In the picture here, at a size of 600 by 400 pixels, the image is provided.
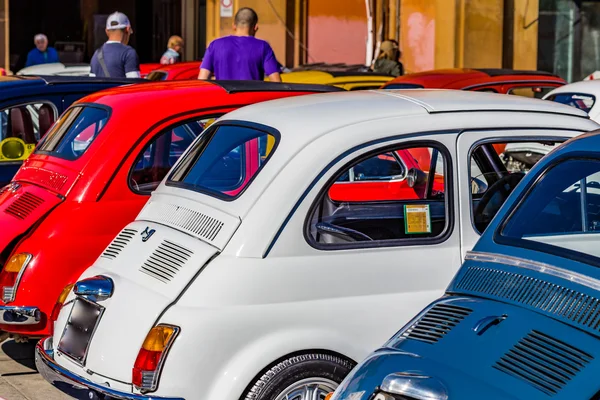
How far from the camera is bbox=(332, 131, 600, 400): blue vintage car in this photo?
3602 millimetres

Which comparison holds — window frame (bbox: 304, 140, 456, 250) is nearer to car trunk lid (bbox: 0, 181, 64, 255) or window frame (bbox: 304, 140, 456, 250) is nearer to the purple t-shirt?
car trunk lid (bbox: 0, 181, 64, 255)

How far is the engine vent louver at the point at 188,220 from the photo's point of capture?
516 cm

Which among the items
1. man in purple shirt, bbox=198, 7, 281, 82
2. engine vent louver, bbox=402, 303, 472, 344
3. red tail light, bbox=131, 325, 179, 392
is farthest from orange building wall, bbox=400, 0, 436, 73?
engine vent louver, bbox=402, 303, 472, 344

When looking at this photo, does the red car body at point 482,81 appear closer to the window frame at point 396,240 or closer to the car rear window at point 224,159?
the car rear window at point 224,159

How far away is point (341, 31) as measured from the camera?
22250mm

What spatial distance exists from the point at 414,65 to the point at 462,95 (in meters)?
15.0

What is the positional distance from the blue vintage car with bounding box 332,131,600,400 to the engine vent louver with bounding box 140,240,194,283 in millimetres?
1274

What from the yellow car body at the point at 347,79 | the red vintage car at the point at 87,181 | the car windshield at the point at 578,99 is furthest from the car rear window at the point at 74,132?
the yellow car body at the point at 347,79

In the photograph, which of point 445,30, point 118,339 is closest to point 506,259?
point 118,339

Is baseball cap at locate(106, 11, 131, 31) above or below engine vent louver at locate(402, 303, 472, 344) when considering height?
above

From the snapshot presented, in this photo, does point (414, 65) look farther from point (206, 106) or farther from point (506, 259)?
point (506, 259)

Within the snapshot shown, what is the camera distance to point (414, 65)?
68.3 feet

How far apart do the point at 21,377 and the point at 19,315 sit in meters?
0.49

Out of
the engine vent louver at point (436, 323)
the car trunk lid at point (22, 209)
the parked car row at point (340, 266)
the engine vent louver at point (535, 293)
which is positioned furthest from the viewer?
the car trunk lid at point (22, 209)
